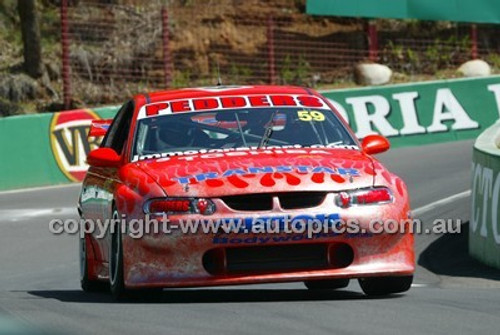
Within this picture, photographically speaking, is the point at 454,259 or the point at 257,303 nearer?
the point at 257,303

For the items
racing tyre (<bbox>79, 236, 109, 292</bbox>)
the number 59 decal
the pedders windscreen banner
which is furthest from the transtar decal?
the pedders windscreen banner

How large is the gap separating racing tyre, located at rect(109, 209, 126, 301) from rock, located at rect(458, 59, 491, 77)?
67.0 feet

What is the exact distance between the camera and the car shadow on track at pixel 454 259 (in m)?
13.0

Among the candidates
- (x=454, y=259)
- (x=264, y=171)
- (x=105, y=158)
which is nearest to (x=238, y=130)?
(x=105, y=158)

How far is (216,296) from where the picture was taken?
10.4m

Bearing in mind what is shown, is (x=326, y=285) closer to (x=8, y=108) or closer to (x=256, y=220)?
(x=256, y=220)

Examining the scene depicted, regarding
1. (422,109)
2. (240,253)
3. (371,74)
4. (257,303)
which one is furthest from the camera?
(371,74)

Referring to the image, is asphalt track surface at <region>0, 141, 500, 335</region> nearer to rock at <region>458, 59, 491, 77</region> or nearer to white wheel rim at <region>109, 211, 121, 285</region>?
white wheel rim at <region>109, 211, 121, 285</region>

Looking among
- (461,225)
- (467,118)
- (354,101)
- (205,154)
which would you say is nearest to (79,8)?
(354,101)

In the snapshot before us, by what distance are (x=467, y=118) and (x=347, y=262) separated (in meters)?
17.2

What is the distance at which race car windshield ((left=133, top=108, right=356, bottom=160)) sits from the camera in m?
10.4

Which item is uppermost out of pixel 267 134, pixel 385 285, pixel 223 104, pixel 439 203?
pixel 223 104

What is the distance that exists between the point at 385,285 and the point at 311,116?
145 cm

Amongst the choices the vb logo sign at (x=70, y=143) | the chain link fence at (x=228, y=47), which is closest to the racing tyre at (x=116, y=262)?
the vb logo sign at (x=70, y=143)
